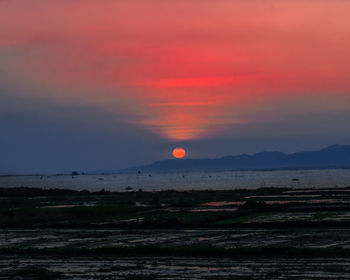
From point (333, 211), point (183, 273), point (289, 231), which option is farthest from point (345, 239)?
point (333, 211)

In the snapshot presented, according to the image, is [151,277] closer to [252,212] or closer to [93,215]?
[252,212]

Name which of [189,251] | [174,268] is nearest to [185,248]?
[189,251]

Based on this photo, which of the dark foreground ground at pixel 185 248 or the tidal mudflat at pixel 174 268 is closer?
the tidal mudflat at pixel 174 268

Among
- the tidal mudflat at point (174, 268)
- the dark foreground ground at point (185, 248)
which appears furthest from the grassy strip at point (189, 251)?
the tidal mudflat at point (174, 268)

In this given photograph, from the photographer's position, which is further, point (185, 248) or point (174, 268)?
point (185, 248)

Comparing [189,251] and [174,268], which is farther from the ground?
[189,251]

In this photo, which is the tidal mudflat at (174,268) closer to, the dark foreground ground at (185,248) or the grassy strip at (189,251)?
the dark foreground ground at (185,248)

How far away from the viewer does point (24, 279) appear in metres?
22.2

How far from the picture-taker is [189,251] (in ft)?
92.1

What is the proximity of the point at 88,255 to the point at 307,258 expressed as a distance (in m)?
9.97

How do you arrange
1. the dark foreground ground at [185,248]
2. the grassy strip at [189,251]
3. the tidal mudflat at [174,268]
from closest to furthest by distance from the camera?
1. the tidal mudflat at [174,268]
2. the dark foreground ground at [185,248]
3. the grassy strip at [189,251]

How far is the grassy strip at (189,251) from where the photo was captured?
2612 centimetres

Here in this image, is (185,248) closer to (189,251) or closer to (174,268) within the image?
(189,251)

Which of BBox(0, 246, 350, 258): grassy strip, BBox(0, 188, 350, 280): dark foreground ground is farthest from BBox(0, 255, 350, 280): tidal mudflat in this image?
BBox(0, 246, 350, 258): grassy strip
